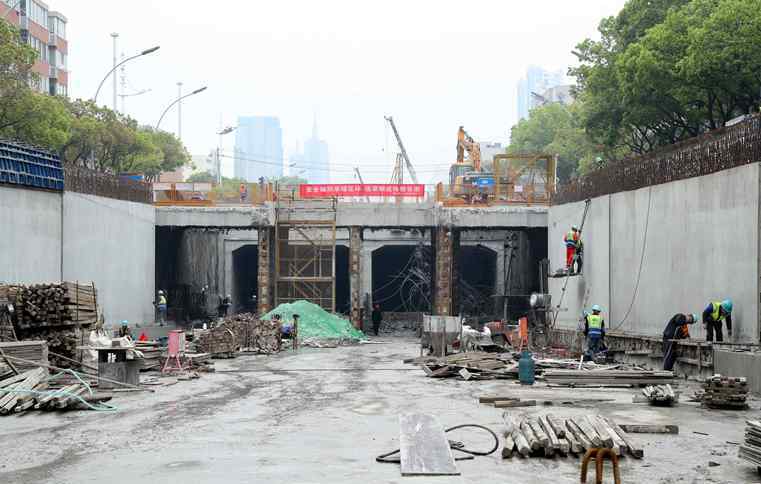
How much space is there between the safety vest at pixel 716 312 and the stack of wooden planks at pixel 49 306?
47.5ft

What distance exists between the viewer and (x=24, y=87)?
126ft

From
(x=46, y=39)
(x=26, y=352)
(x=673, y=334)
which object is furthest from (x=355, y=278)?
(x=46, y=39)

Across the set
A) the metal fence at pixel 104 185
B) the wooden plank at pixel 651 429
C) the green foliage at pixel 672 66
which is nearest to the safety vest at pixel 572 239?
the green foliage at pixel 672 66

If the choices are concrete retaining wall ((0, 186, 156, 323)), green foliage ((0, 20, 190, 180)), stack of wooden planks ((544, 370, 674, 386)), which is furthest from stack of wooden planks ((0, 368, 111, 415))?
green foliage ((0, 20, 190, 180))

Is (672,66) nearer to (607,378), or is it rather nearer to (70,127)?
(607,378)

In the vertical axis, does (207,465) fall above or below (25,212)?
below

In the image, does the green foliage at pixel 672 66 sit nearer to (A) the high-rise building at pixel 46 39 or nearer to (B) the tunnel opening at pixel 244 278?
(B) the tunnel opening at pixel 244 278

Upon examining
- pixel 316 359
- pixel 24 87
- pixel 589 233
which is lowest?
pixel 316 359

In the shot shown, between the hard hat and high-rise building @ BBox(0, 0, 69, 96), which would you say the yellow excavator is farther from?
high-rise building @ BBox(0, 0, 69, 96)

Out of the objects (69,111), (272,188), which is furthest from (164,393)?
(69,111)

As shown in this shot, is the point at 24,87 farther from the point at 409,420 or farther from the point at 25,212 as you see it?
the point at 409,420

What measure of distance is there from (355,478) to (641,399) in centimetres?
892

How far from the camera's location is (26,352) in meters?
19.9

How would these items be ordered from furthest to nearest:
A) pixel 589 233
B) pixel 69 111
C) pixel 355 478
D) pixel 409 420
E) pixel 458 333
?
pixel 69 111, pixel 589 233, pixel 458 333, pixel 409 420, pixel 355 478
